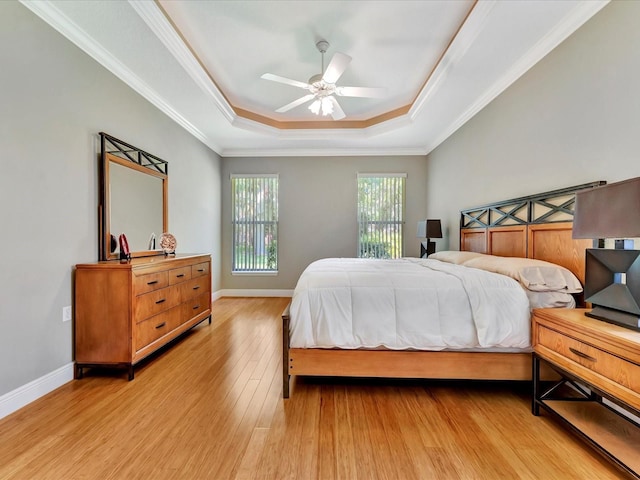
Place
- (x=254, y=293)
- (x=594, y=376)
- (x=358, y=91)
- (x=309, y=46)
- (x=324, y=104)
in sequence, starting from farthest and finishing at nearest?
1. (x=254, y=293)
2. (x=324, y=104)
3. (x=358, y=91)
4. (x=309, y=46)
5. (x=594, y=376)

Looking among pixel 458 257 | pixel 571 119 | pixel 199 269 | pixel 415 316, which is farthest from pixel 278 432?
pixel 571 119

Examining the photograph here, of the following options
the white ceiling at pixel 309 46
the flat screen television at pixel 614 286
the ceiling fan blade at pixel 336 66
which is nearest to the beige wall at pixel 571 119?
the white ceiling at pixel 309 46

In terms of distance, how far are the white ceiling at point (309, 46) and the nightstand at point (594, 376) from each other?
2.11m

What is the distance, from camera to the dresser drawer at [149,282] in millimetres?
2281

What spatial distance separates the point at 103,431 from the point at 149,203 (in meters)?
2.27

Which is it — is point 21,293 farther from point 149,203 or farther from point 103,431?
point 149,203

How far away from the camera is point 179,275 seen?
2959 millimetres

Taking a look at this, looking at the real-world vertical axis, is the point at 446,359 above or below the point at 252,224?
below

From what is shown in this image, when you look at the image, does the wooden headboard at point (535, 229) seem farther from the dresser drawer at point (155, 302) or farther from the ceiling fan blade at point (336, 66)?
the dresser drawer at point (155, 302)

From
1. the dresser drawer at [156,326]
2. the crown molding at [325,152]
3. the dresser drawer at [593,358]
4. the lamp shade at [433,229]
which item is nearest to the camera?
the dresser drawer at [593,358]

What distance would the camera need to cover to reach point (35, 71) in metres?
1.94

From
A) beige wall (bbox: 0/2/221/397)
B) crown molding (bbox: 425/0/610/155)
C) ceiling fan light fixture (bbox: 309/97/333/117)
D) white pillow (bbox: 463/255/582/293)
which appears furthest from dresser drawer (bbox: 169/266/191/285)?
crown molding (bbox: 425/0/610/155)

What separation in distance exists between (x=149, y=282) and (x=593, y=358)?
2.99 meters

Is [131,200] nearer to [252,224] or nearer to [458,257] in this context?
[252,224]
